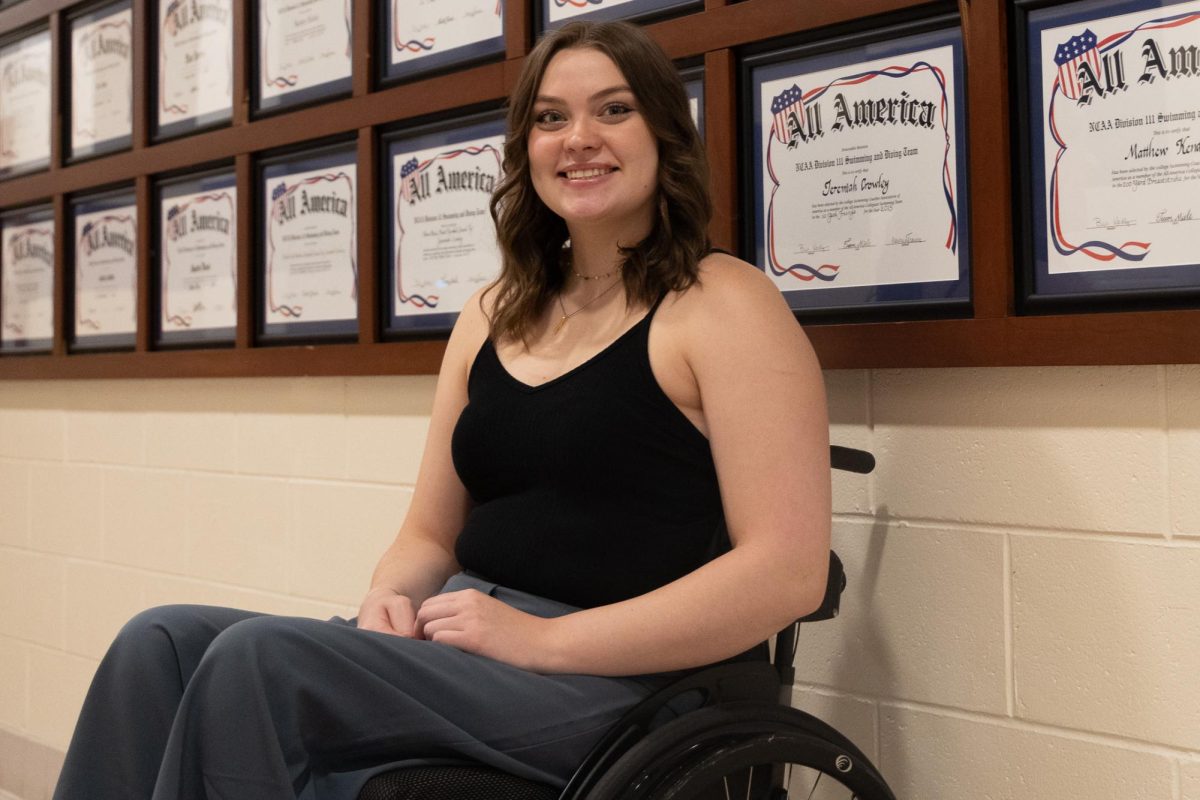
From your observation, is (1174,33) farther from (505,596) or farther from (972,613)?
(505,596)

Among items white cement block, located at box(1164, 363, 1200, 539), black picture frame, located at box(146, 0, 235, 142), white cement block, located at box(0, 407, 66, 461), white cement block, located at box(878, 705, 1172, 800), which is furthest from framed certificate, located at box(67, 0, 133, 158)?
white cement block, located at box(1164, 363, 1200, 539)

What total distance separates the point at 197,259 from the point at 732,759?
1936mm

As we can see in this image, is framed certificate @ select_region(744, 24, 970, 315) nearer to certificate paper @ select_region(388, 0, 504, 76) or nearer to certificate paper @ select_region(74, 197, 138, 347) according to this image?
certificate paper @ select_region(388, 0, 504, 76)

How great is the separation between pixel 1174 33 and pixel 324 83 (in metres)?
1.59

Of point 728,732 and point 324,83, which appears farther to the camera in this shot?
point 324,83

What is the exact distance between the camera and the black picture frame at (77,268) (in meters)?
2.85

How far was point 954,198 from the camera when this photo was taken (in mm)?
1554

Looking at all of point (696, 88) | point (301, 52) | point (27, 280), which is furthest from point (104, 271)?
point (696, 88)

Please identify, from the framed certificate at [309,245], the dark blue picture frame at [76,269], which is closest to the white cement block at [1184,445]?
the framed certificate at [309,245]

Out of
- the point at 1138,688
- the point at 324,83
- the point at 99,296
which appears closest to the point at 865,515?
the point at 1138,688

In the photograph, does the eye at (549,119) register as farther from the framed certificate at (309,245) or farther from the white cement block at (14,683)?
the white cement block at (14,683)

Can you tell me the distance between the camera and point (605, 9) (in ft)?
6.50

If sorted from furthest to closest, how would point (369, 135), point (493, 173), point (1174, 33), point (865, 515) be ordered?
point (369, 135) → point (493, 173) → point (865, 515) → point (1174, 33)

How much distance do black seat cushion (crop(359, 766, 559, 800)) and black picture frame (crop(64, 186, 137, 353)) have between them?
1945 mm
